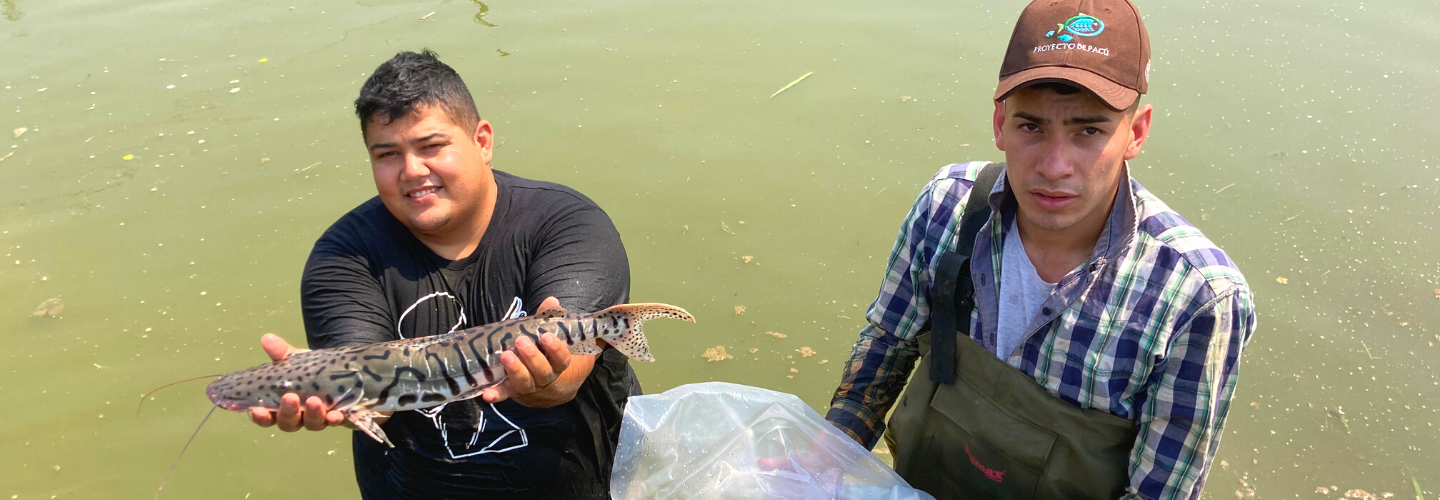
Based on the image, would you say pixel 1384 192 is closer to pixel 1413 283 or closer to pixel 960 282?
pixel 1413 283

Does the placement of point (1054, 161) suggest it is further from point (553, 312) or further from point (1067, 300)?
point (553, 312)

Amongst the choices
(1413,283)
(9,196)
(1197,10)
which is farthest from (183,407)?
(1197,10)

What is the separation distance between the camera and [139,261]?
5738 millimetres

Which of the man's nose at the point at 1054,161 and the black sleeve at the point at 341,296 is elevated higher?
the man's nose at the point at 1054,161

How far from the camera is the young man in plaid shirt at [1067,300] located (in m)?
2.27

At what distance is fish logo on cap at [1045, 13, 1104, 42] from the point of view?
2.28m

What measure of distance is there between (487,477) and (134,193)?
4.76 m

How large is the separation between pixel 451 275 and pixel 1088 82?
195 centimetres

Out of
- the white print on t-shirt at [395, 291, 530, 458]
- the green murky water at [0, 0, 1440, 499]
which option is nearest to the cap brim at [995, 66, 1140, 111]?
the white print on t-shirt at [395, 291, 530, 458]

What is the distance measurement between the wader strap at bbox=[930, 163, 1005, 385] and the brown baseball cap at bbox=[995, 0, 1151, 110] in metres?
0.34

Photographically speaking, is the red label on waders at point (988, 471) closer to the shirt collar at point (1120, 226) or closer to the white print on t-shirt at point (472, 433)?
the shirt collar at point (1120, 226)

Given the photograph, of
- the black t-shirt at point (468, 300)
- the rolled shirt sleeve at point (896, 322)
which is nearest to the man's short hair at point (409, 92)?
the black t-shirt at point (468, 300)

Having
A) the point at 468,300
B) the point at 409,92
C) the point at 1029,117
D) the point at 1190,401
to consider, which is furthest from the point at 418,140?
the point at 1190,401

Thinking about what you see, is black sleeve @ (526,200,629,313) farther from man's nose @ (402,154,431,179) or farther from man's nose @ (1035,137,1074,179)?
man's nose @ (1035,137,1074,179)
